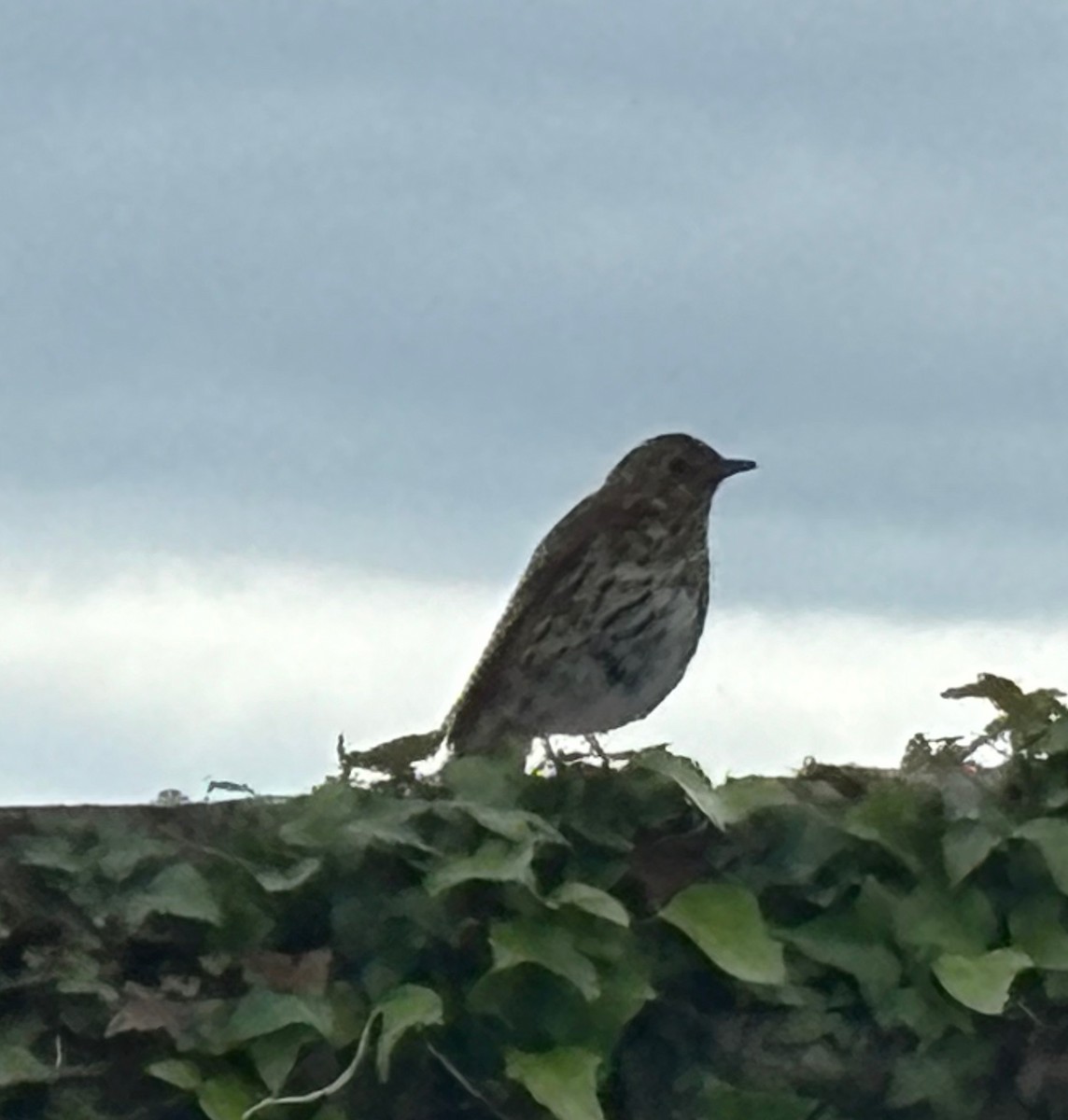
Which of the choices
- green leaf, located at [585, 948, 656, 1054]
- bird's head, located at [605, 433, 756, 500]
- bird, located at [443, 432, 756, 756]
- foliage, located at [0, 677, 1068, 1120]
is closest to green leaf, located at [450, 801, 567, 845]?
foliage, located at [0, 677, 1068, 1120]

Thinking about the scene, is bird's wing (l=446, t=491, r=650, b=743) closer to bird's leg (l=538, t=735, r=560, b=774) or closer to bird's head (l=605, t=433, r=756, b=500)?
bird's head (l=605, t=433, r=756, b=500)

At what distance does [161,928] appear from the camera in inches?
163

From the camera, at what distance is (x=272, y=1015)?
404 centimetres

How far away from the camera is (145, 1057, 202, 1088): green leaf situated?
4.00 m

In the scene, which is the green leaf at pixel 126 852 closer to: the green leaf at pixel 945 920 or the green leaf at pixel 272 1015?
the green leaf at pixel 272 1015

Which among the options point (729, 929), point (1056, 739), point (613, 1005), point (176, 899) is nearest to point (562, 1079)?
point (613, 1005)

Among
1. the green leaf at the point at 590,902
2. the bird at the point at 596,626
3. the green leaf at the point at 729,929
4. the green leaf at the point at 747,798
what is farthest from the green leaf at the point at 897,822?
the bird at the point at 596,626

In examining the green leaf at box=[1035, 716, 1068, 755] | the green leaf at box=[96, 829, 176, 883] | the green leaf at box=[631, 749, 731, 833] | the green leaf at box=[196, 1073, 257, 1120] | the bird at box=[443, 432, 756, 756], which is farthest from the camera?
the bird at box=[443, 432, 756, 756]

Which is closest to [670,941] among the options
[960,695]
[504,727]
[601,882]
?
[601,882]

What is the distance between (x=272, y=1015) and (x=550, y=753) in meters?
0.77

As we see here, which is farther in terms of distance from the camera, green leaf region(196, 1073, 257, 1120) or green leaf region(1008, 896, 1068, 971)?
green leaf region(1008, 896, 1068, 971)

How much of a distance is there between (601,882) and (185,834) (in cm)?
72

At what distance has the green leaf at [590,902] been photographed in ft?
13.4

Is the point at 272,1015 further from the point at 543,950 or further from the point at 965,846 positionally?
the point at 965,846
